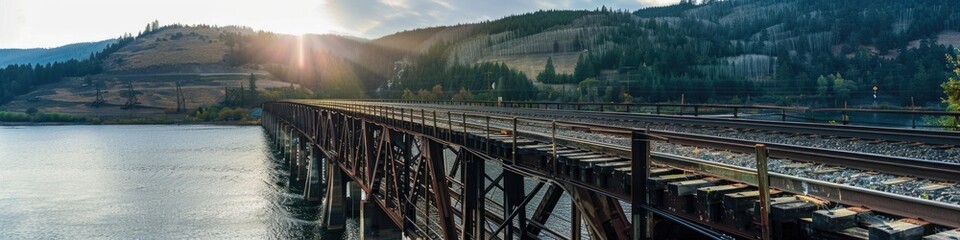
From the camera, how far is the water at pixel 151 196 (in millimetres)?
42281

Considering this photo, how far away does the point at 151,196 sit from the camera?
56125mm

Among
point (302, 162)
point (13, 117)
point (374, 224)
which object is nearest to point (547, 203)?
point (374, 224)

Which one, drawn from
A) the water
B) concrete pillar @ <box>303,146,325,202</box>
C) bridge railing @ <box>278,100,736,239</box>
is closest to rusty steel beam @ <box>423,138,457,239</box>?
bridge railing @ <box>278,100,736,239</box>

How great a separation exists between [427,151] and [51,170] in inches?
3064

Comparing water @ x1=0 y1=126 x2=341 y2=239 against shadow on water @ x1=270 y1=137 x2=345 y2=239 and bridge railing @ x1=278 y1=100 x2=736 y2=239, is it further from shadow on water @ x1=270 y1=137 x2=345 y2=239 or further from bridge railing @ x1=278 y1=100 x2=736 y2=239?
bridge railing @ x1=278 y1=100 x2=736 y2=239

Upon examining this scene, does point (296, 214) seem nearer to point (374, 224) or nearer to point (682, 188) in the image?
point (374, 224)

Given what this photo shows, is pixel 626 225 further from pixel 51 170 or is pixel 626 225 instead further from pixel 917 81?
pixel 917 81

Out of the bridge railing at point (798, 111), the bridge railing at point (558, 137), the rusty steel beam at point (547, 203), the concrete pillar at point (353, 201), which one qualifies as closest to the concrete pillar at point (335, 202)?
the concrete pillar at point (353, 201)

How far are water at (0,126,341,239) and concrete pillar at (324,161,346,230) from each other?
3.38ft

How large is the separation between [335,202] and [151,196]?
2597 centimetres

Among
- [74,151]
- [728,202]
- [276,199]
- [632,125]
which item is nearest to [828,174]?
[728,202]

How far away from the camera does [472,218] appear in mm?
16969

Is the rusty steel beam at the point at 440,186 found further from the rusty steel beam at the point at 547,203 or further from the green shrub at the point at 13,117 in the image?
the green shrub at the point at 13,117

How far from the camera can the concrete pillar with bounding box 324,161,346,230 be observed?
4091 cm
